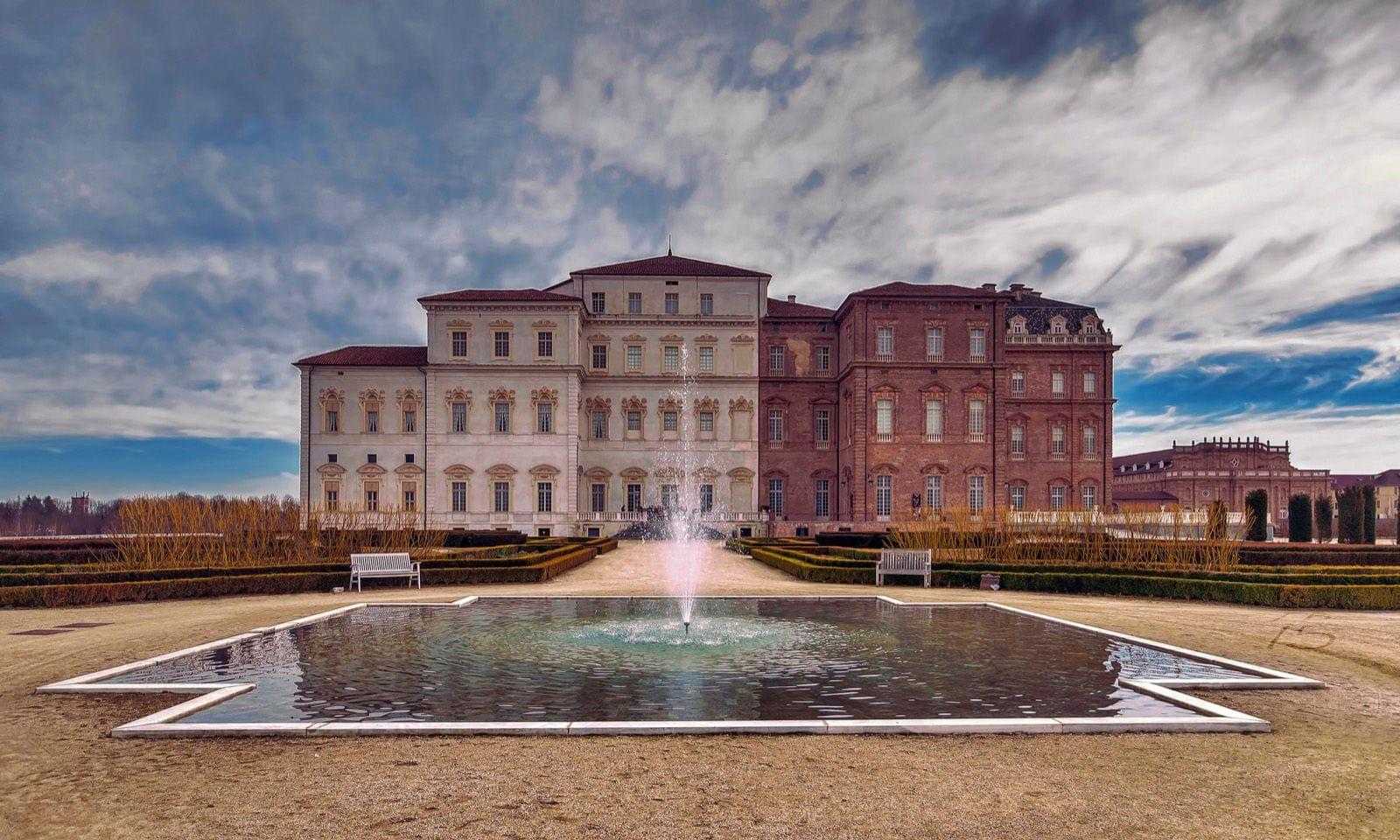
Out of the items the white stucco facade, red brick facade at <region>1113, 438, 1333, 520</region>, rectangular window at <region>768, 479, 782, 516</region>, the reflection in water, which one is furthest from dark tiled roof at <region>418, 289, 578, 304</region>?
red brick facade at <region>1113, 438, 1333, 520</region>

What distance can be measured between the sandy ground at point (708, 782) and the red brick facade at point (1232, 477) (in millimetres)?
64063

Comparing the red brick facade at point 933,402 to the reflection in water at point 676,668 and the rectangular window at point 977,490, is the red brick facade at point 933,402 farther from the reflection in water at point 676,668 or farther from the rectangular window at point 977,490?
the reflection in water at point 676,668

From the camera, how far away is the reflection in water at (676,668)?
709 centimetres

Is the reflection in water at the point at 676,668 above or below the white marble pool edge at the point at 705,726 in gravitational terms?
below

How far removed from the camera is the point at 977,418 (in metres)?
41.8

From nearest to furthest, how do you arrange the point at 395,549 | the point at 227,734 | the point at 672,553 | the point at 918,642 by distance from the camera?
the point at 227,734
the point at 918,642
the point at 395,549
the point at 672,553

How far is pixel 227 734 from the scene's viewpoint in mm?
6305

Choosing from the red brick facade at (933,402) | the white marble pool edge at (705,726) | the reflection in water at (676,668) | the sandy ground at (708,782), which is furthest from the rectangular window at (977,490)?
the white marble pool edge at (705,726)

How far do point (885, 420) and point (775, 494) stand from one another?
7.44 meters

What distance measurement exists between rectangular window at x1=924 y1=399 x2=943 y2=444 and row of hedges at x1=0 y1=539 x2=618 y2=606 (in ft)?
83.8

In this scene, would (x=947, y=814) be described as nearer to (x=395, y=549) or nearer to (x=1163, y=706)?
(x=1163, y=706)

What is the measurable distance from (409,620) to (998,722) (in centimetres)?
928

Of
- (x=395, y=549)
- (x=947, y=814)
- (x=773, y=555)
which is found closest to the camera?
(x=947, y=814)

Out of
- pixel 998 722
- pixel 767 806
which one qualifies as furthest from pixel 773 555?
pixel 767 806
